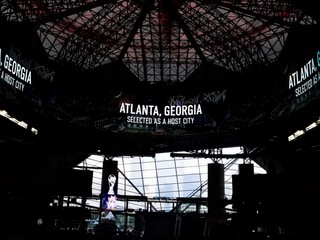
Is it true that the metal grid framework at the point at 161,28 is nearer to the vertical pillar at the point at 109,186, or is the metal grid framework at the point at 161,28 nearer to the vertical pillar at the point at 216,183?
the vertical pillar at the point at 216,183

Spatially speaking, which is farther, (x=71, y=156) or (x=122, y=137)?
(x=71, y=156)

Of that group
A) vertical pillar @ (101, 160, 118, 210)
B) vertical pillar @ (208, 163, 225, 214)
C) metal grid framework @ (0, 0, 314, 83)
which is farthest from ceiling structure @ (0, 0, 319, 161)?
vertical pillar @ (208, 163, 225, 214)

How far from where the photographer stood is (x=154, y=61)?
50.0 m

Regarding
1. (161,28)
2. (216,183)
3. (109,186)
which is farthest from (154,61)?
(109,186)

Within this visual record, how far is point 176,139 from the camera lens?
40562 millimetres

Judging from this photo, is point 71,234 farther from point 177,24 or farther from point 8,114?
point 177,24

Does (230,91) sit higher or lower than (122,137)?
higher

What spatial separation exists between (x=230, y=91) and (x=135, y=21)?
16.4 metres

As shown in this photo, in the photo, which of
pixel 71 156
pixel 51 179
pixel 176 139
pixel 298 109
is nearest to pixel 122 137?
pixel 176 139

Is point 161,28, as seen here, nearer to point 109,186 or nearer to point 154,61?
point 154,61

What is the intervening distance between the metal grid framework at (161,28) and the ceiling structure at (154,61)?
0.41 feet

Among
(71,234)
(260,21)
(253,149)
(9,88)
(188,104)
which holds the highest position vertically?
(260,21)

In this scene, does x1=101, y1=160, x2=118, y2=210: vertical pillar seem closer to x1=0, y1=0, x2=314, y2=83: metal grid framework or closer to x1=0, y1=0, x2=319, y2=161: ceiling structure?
x1=0, y1=0, x2=319, y2=161: ceiling structure

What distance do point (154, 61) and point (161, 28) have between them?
890 centimetres
